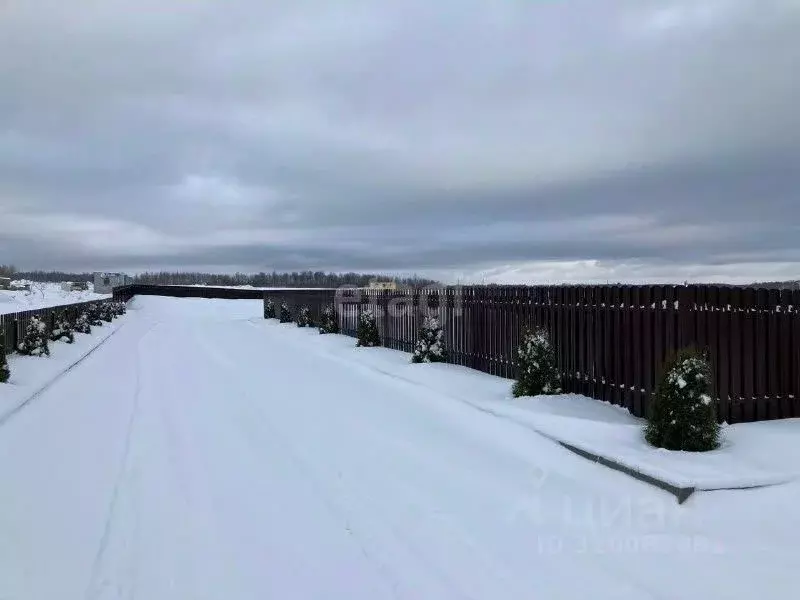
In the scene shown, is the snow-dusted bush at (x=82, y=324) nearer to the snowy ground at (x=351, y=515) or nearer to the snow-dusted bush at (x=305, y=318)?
the snow-dusted bush at (x=305, y=318)

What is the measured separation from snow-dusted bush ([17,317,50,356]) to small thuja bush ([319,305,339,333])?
9925mm

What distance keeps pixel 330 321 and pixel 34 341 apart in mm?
10324

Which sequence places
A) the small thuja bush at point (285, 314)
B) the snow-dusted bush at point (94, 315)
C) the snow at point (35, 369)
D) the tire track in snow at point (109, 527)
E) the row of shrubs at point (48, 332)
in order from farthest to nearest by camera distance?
1. the small thuja bush at point (285, 314)
2. the snow-dusted bush at point (94, 315)
3. the row of shrubs at point (48, 332)
4. the snow at point (35, 369)
5. the tire track in snow at point (109, 527)

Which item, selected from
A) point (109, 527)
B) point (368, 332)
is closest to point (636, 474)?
point (109, 527)

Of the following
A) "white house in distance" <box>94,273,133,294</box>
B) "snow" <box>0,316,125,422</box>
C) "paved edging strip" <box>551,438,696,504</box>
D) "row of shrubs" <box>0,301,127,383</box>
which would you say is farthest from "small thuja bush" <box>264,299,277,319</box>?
"white house in distance" <box>94,273,133,294</box>

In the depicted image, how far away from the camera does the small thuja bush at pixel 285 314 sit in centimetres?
3278

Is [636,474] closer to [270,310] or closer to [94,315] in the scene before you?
[94,315]

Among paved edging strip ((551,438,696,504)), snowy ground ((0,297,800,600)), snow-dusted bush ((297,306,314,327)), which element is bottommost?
snowy ground ((0,297,800,600))

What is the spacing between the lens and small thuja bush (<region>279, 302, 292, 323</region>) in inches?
1291

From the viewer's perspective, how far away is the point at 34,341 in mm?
17531

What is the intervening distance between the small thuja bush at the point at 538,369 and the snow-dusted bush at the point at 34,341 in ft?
44.0

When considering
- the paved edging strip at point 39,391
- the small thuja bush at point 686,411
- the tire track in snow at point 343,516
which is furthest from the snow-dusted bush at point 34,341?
the small thuja bush at point 686,411

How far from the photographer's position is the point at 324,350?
19078 mm

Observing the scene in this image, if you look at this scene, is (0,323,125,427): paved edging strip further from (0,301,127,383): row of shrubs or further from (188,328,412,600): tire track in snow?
(188,328,412,600): tire track in snow
